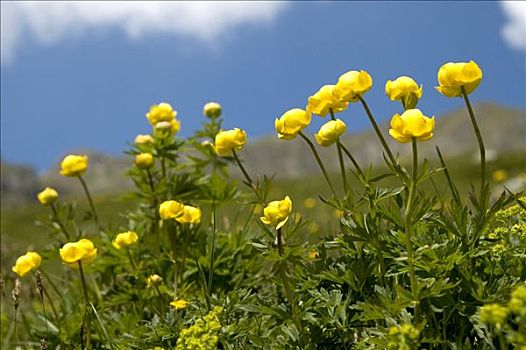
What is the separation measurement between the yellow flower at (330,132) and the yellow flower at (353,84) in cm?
11

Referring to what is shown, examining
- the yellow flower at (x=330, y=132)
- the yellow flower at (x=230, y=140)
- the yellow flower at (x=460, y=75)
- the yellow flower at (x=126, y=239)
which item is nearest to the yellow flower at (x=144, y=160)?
the yellow flower at (x=126, y=239)

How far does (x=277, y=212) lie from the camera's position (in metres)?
2.18

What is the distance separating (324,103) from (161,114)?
1.69 m

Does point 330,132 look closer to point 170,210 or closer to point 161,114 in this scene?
point 170,210

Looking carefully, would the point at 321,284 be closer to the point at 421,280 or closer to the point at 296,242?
the point at 296,242

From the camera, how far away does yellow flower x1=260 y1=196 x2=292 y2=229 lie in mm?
2172

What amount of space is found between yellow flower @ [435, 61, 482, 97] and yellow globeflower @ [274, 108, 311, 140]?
49 centimetres

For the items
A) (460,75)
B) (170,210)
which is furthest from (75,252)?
(460,75)

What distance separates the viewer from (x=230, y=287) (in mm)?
3400

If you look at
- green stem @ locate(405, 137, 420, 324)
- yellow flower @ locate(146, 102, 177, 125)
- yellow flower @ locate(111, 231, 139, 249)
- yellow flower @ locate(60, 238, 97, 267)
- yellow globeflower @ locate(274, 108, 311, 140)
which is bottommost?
green stem @ locate(405, 137, 420, 324)

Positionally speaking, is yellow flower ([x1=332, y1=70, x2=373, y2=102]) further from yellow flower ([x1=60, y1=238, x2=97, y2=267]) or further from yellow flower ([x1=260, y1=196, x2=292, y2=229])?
yellow flower ([x1=60, y1=238, x2=97, y2=267])

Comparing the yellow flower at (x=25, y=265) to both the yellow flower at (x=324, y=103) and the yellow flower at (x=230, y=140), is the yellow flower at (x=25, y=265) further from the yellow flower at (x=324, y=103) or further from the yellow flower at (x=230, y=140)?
the yellow flower at (x=324, y=103)

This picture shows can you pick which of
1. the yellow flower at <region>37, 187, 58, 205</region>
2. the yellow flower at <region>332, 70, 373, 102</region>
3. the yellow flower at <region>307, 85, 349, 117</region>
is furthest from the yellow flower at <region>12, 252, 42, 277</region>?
the yellow flower at <region>332, 70, 373, 102</region>

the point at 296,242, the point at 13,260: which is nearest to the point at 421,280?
the point at 296,242
